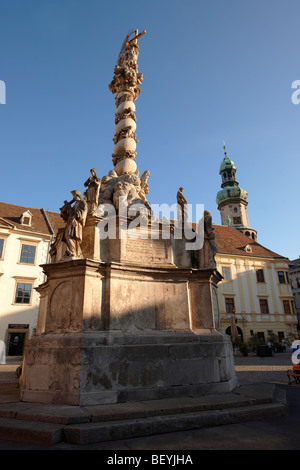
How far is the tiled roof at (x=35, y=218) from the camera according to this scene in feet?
87.2

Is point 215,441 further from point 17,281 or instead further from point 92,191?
point 17,281

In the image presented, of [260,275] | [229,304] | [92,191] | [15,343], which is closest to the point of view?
[92,191]

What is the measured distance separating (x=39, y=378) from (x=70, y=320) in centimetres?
110

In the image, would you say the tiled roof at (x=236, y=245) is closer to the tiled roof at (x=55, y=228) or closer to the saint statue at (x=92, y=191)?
the tiled roof at (x=55, y=228)

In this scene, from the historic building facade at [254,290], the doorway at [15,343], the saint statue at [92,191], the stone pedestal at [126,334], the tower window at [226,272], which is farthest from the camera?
the tower window at [226,272]

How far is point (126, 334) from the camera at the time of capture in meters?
5.86

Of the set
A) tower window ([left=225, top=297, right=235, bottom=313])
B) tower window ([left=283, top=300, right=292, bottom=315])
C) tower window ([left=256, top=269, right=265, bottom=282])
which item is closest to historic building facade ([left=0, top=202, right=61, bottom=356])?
tower window ([left=225, top=297, right=235, bottom=313])

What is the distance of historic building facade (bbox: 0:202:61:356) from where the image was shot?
23156 millimetres

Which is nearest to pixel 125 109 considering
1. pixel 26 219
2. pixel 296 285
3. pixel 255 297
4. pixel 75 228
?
pixel 75 228

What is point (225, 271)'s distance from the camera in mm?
33562

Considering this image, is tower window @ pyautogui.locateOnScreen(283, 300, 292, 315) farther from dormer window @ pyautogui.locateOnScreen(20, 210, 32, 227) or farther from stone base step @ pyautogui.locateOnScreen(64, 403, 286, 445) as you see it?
stone base step @ pyautogui.locateOnScreen(64, 403, 286, 445)

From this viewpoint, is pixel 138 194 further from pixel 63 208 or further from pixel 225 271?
pixel 225 271

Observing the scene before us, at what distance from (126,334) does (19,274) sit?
841 inches

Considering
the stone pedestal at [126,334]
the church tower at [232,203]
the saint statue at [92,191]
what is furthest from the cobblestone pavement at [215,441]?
the church tower at [232,203]
